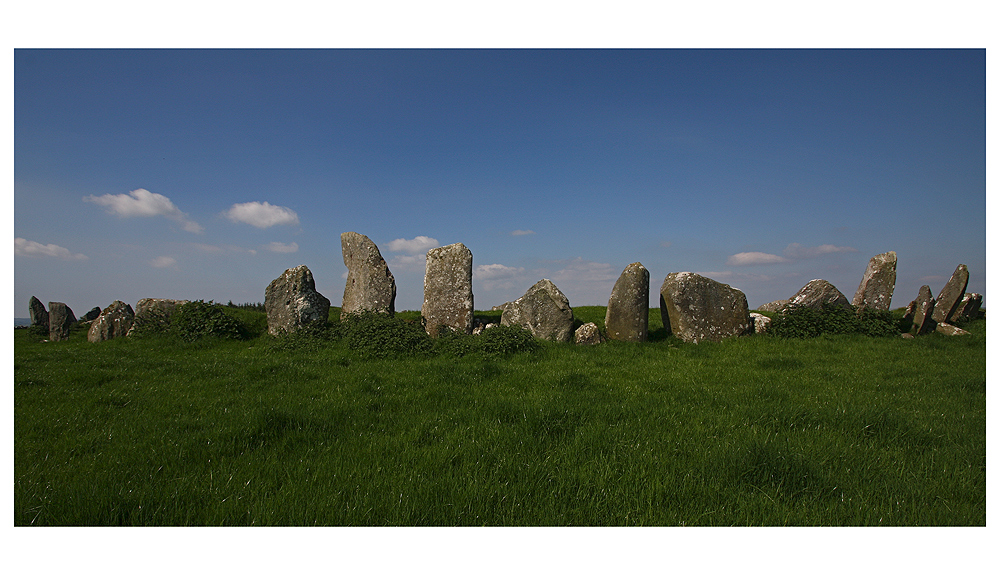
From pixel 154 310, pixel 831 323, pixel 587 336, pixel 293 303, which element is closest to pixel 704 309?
pixel 587 336

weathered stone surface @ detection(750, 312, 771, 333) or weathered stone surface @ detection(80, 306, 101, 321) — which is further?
weathered stone surface @ detection(80, 306, 101, 321)

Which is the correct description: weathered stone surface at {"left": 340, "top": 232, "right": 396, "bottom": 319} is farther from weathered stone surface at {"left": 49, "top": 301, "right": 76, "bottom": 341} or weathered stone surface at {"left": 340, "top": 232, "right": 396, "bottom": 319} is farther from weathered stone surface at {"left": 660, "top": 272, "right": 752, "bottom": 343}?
weathered stone surface at {"left": 49, "top": 301, "right": 76, "bottom": 341}

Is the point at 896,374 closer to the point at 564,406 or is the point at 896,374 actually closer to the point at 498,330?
the point at 564,406

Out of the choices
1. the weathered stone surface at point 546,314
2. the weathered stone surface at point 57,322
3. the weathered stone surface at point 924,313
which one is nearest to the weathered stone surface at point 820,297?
the weathered stone surface at point 924,313

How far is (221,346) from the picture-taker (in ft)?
50.6

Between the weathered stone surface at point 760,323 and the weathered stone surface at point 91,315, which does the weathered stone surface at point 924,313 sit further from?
the weathered stone surface at point 91,315

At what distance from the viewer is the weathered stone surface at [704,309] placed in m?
15.3

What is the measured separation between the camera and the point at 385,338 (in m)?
13.1

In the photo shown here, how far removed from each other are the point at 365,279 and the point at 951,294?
2306cm

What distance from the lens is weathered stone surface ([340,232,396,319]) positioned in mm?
16000

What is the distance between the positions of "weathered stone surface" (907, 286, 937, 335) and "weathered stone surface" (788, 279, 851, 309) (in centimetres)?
239

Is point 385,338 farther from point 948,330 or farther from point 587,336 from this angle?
point 948,330

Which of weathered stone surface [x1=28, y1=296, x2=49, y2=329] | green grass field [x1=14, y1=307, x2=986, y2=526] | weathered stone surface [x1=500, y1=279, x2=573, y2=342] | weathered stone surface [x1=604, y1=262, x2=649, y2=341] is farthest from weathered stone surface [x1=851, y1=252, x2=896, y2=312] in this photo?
weathered stone surface [x1=28, y1=296, x2=49, y2=329]

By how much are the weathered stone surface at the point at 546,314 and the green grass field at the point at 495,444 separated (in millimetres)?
3693
